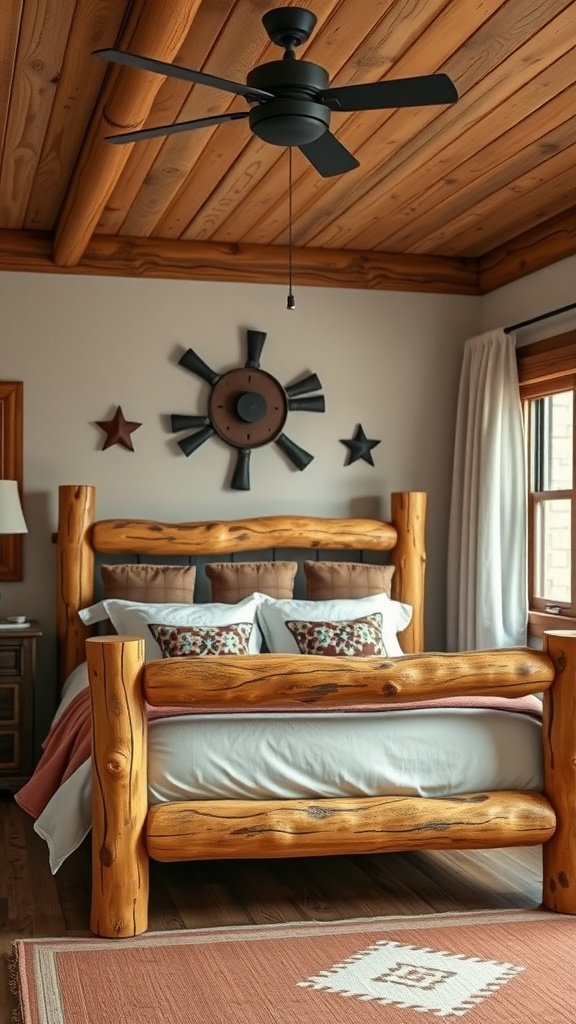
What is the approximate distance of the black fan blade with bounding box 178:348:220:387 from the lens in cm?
582

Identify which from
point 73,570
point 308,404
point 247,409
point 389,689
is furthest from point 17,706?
point 389,689

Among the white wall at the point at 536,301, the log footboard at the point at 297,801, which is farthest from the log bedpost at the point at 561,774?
the white wall at the point at 536,301

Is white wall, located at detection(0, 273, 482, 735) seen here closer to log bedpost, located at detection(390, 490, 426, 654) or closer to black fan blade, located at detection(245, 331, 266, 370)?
black fan blade, located at detection(245, 331, 266, 370)

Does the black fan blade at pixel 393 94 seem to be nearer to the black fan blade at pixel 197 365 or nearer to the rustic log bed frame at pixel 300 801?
the rustic log bed frame at pixel 300 801

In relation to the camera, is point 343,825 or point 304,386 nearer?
point 343,825

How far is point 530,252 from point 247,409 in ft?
5.44

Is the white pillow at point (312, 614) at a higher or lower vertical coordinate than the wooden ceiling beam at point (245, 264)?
lower

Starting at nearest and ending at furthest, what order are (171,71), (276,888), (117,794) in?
(171,71) < (117,794) < (276,888)

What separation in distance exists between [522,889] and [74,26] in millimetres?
3220

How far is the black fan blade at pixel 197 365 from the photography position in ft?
19.1

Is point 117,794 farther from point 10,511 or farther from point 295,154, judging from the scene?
point 295,154

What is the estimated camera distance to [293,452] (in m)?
5.96

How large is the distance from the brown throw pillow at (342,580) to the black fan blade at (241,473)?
1.85 feet

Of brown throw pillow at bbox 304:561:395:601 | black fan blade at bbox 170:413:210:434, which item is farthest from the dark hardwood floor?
black fan blade at bbox 170:413:210:434
